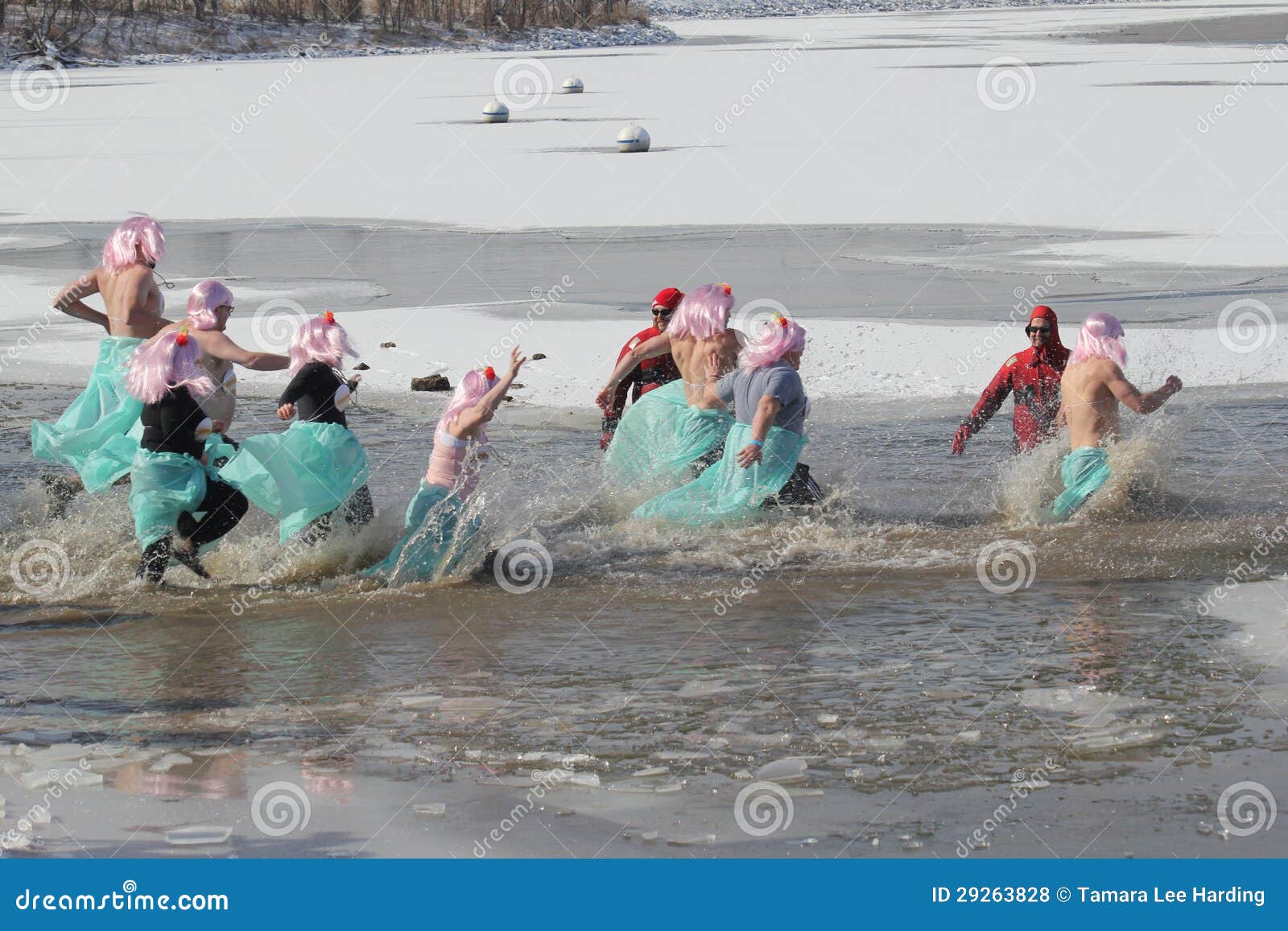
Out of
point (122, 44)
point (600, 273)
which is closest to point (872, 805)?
point (600, 273)

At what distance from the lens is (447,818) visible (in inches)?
191

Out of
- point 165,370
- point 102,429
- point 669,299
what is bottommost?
point 165,370

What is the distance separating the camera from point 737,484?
329 inches

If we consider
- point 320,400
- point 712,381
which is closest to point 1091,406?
point 712,381

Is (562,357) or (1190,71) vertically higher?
(1190,71)

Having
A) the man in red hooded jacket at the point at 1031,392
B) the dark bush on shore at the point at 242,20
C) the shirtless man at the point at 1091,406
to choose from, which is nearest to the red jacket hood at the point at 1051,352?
the man in red hooded jacket at the point at 1031,392

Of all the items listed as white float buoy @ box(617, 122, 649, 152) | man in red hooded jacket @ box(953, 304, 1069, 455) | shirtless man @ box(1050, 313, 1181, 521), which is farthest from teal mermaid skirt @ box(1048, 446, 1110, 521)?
A: white float buoy @ box(617, 122, 649, 152)

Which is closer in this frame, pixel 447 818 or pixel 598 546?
pixel 447 818

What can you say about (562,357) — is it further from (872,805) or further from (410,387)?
(872,805)

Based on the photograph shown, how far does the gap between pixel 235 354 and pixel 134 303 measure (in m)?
1.11

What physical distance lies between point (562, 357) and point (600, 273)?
11.7 feet

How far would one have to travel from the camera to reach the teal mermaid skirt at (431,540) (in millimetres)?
7492

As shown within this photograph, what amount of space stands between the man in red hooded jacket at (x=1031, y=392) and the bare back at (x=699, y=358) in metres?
1.31

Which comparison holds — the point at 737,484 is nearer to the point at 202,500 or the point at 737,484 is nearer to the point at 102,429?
the point at 202,500
